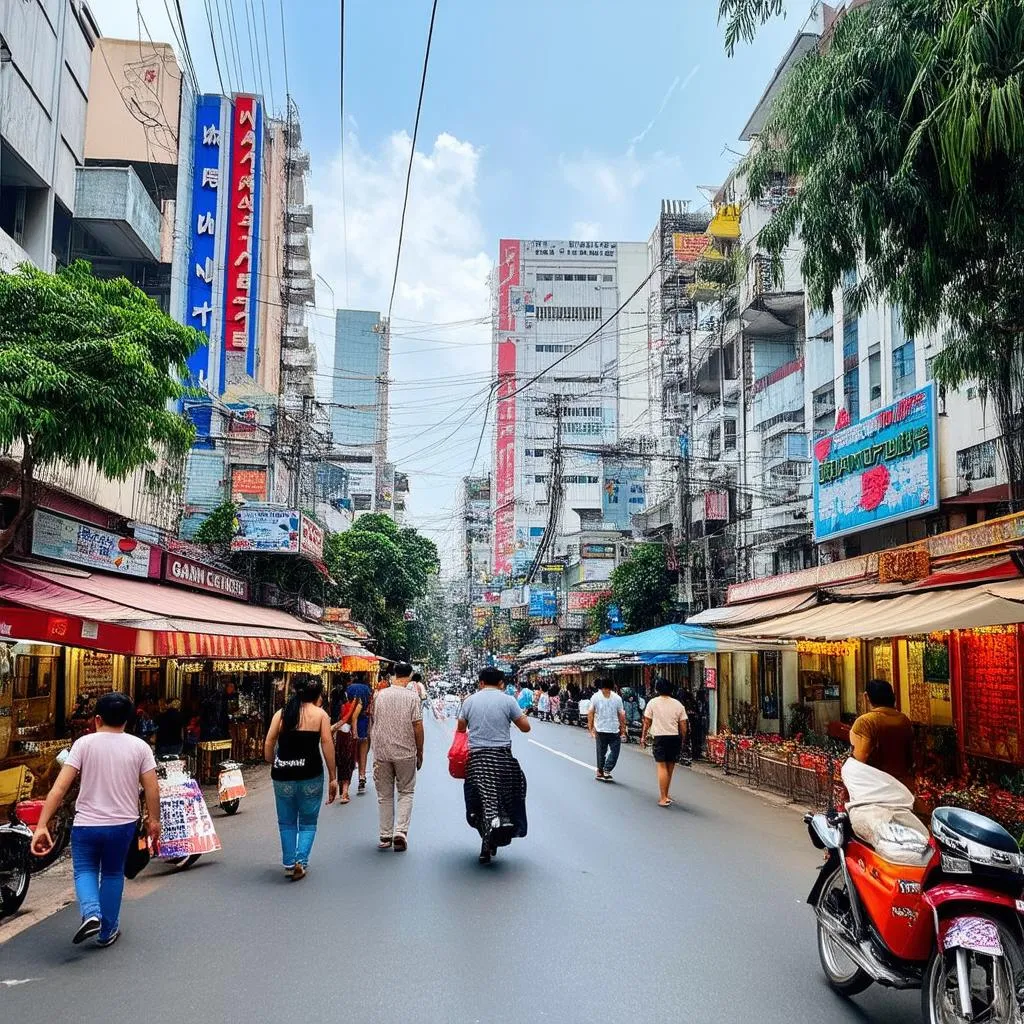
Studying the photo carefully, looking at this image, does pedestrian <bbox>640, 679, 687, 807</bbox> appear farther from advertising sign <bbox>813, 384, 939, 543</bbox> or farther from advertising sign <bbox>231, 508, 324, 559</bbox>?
advertising sign <bbox>231, 508, 324, 559</bbox>

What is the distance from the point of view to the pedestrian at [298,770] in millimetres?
7543

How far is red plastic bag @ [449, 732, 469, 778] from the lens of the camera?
847 cm

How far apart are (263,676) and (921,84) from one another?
22610 millimetres

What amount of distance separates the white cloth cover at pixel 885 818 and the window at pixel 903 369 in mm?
18396

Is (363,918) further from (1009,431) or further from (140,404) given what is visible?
(1009,431)

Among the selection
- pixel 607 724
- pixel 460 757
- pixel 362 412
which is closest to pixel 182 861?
pixel 460 757

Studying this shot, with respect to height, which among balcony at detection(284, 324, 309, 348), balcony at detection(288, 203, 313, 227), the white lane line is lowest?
the white lane line

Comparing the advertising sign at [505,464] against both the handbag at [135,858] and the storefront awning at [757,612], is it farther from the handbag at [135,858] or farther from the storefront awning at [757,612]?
the handbag at [135,858]

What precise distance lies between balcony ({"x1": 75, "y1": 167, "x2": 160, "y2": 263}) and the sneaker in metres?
19.8

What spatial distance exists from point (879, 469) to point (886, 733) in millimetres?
12344

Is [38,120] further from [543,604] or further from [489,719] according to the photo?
[543,604]

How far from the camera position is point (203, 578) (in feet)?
60.7

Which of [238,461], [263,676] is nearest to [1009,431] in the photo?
[263,676]

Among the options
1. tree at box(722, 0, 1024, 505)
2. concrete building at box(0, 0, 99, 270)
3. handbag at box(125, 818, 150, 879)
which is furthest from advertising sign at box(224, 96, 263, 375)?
handbag at box(125, 818, 150, 879)
